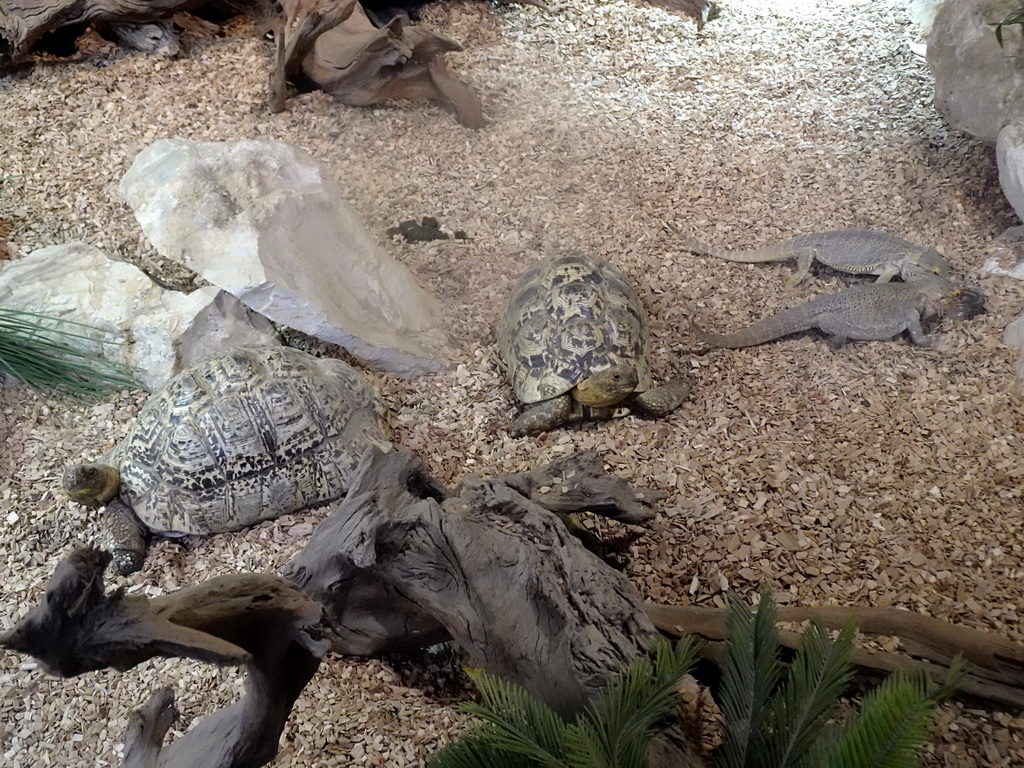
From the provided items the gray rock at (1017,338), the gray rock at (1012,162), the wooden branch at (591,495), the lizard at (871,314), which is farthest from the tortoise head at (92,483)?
the gray rock at (1012,162)

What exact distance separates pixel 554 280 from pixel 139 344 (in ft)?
7.09

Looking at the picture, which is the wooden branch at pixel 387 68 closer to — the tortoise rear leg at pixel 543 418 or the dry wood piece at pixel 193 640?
the tortoise rear leg at pixel 543 418

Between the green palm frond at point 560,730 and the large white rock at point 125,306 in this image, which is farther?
the large white rock at point 125,306

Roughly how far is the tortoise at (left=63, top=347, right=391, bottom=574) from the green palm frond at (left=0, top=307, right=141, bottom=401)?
515 mm

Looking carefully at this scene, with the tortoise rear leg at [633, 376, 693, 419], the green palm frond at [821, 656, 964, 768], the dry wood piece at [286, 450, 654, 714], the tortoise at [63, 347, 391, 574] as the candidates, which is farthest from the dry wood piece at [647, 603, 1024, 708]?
the tortoise at [63, 347, 391, 574]

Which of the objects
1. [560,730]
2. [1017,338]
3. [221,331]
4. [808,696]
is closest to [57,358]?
[221,331]

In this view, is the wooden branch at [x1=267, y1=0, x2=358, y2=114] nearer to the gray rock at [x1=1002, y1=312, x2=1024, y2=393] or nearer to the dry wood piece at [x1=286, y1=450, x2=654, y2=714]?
the dry wood piece at [x1=286, y1=450, x2=654, y2=714]

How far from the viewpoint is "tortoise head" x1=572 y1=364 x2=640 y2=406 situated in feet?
11.7

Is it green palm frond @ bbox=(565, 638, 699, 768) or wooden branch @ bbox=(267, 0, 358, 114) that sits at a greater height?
green palm frond @ bbox=(565, 638, 699, 768)

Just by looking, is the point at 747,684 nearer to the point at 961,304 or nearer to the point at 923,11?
the point at 961,304

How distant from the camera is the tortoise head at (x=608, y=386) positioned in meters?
3.56

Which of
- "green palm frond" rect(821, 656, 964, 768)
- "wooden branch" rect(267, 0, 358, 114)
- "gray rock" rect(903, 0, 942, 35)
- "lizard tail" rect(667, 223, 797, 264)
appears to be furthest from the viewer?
"gray rock" rect(903, 0, 942, 35)

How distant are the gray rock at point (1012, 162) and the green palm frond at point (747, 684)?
11.4 feet

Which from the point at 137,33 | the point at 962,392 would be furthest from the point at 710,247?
the point at 137,33
